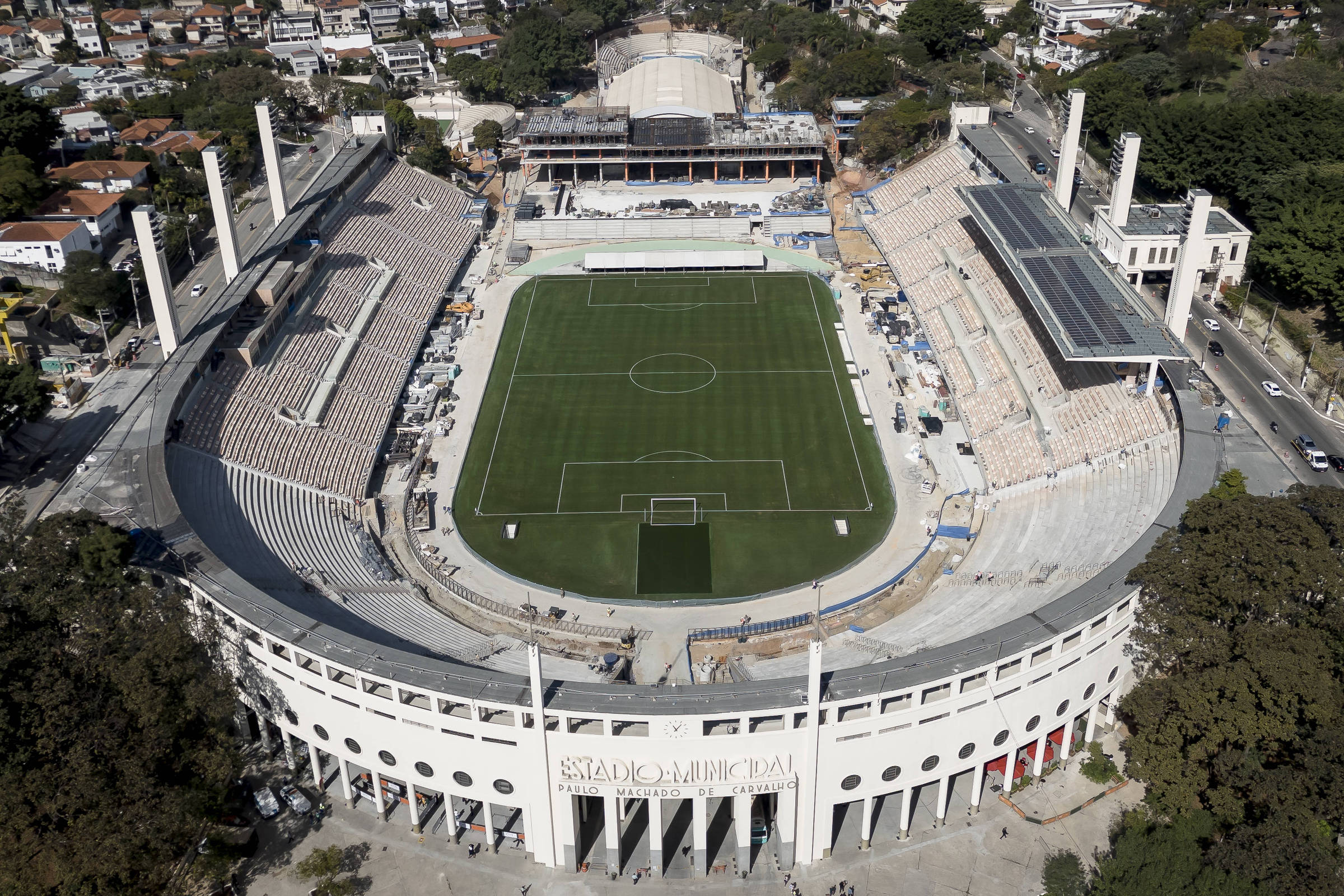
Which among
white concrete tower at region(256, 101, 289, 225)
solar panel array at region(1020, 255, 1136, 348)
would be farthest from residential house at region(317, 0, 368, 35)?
solar panel array at region(1020, 255, 1136, 348)

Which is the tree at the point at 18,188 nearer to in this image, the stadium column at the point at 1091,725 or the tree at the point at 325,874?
the tree at the point at 325,874

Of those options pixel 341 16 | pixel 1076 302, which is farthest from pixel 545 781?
pixel 341 16

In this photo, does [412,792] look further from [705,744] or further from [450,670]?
[705,744]

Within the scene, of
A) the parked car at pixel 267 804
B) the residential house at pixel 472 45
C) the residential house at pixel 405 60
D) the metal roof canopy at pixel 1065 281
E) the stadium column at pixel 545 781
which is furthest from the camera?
the residential house at pixel 472 45

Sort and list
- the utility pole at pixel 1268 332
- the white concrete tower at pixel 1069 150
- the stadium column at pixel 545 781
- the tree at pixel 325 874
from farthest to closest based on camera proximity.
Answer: the white concrete tower at pixel 1069 150 < the utility pole at pixel 1268 332 < the tree at pixel 325 874 < the stadium column at pixel 545 781

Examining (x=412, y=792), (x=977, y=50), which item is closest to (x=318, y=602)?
(x=412, y=792)

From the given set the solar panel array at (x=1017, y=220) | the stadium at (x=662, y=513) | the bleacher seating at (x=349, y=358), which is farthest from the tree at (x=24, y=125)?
the solar panel array at (x=1017, y=220)

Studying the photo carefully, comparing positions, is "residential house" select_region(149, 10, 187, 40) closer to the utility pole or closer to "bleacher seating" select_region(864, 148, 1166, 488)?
"bleacher seating" select_region(864, 148, 1166, 488)
